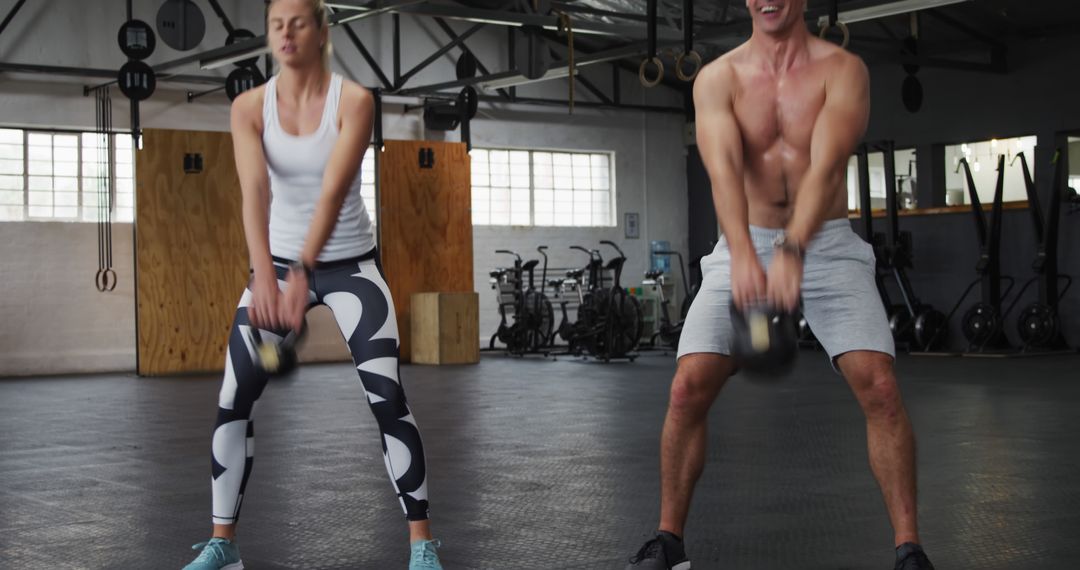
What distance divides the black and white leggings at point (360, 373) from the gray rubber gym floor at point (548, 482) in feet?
1.32

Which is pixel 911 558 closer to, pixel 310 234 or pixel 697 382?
pixel 697 382

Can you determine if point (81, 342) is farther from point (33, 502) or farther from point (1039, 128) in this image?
point (1039, 128)

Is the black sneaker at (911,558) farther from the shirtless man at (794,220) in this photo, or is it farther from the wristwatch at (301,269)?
the wristwatch at (301,269)

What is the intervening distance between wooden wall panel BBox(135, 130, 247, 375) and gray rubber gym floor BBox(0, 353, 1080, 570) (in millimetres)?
3359

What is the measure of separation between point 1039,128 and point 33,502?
11.2 meters

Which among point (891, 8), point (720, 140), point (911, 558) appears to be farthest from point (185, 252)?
point (911, 558)

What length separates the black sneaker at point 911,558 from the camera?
248 cm

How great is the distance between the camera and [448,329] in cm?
1239

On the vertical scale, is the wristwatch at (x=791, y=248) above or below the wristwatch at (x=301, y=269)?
above

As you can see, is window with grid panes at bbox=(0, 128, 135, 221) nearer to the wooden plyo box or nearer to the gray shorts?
the wooden plyo box

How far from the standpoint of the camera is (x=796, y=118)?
254cm

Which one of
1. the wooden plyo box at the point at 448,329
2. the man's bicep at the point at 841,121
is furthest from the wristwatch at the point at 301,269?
the wooden plyo box at the point at 448,329

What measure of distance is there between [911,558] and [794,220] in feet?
2.35

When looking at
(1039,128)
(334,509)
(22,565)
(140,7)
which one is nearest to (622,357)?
(1039,128)
